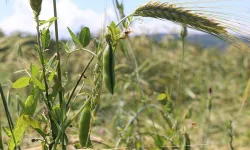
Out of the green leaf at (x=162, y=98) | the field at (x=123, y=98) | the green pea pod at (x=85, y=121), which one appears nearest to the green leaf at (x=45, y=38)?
the field at (x=123, y=98)

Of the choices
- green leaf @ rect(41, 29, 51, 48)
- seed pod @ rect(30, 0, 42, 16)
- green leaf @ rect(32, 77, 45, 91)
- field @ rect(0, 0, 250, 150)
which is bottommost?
field @ rect(0, 0, 250, 150)

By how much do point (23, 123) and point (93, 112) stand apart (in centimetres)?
Answer: 13

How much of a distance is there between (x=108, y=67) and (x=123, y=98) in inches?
73.6

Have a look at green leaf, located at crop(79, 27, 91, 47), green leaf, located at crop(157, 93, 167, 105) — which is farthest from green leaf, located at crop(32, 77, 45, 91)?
green leaf, located at crop(157, 93, 167, 105)

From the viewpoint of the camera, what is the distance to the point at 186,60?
19.3ft

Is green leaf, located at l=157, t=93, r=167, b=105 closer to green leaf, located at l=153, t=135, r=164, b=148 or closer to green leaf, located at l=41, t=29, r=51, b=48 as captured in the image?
green leaf, located at l=153, t=135, r=164, b=148

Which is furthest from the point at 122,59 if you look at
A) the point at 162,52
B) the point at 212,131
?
the point at 212,131

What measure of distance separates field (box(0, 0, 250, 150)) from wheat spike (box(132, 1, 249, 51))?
6 cm

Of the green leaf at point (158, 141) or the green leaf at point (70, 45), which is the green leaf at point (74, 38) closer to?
the green leaf at point (70, 45)

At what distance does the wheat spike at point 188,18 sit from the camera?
728 millimetres

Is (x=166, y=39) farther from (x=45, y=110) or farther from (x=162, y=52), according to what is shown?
(x=45, y=110)

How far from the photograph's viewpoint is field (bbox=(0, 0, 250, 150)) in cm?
79

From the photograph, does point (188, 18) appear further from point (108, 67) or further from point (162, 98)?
point (162, 98)

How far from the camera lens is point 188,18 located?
0.75 meters
